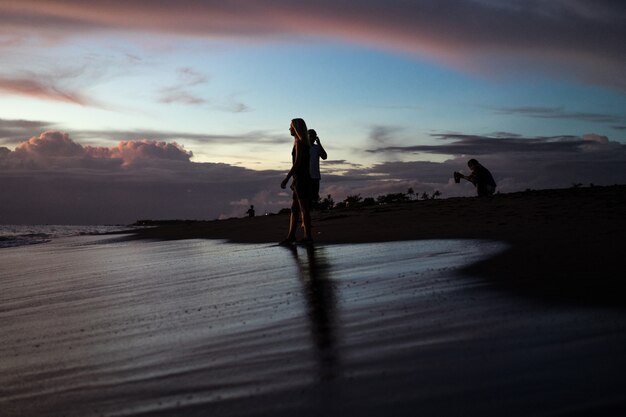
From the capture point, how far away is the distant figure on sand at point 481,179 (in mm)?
20172

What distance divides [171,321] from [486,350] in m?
2.37

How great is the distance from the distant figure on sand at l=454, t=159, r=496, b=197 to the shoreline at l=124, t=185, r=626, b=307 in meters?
1.22

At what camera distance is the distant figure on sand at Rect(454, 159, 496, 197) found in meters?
20.2

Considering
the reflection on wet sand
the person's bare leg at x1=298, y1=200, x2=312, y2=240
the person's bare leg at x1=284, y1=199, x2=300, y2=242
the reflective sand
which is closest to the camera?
the reflective sand

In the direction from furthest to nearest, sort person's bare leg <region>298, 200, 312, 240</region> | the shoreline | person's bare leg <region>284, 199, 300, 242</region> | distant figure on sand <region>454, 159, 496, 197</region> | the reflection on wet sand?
1. distant figure on sand <region>454, 159, 496, 197</region>
2. person's bare leg <region>284, 199, 300, 242</region>
3. person's bare leg <region>298, 200, 312, 240</region>
4. the shoreline
5. the reflection on wet sand

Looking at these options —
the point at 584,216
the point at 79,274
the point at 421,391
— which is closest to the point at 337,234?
the point at 584,216

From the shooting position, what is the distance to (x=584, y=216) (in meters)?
11.6

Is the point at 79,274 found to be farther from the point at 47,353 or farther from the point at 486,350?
the point at 486,350

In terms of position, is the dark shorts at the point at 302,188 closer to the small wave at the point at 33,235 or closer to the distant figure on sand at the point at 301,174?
the distant figure on sand at the point at 301,174

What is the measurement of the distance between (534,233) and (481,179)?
10.8 metres

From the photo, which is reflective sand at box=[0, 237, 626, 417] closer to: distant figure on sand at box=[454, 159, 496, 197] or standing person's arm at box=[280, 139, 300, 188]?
standing person's arm at box=[280, 139, 300, 188]

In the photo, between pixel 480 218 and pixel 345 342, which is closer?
pixel 345 342

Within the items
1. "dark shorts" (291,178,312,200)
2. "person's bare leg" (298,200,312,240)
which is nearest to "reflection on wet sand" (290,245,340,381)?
"person's bare leg" (298,200,312,240)

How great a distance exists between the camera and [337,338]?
340cm
